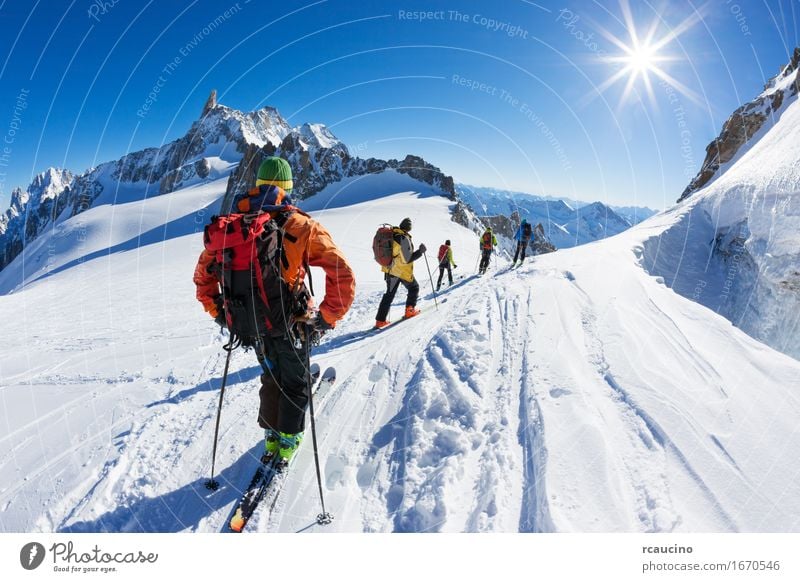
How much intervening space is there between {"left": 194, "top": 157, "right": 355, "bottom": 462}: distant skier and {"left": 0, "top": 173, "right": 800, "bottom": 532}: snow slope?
0.81 metres

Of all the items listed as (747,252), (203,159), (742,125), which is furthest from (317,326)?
(203,159)

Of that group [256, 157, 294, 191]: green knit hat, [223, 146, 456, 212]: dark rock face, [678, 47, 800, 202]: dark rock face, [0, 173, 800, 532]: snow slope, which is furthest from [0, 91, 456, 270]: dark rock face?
[256, 157, 294, 191]: green knit hat

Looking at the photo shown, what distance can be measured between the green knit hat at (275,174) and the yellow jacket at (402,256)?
428 cm

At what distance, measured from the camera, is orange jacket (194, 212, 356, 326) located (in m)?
3.13

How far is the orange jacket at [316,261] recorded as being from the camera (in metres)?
3.13

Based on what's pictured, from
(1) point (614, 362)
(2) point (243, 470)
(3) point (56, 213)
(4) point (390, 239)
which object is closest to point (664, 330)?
(1) point (614, 362)

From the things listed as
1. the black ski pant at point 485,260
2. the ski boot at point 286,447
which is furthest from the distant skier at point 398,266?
the black ski pant at point 485,260

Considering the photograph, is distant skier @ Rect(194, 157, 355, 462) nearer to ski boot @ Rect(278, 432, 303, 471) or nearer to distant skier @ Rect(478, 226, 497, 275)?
ski boot @ Rect(278, 432, 303, 471)

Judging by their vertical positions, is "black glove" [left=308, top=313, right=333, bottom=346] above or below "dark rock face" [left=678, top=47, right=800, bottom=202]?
below

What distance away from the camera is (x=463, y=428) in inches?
148

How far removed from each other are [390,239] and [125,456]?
5.55 meters

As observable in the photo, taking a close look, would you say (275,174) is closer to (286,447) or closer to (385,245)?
(286,447)
